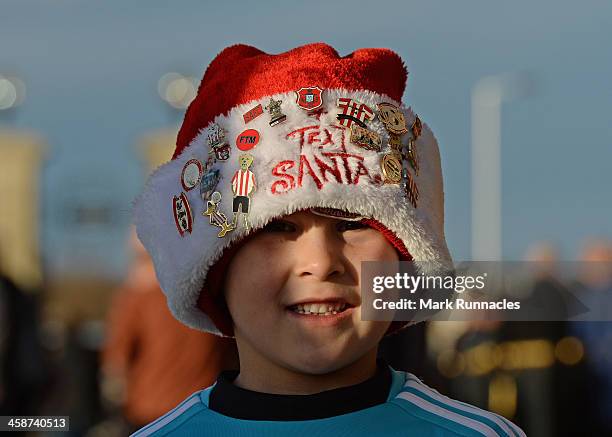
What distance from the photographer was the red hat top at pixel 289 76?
7.49 feet

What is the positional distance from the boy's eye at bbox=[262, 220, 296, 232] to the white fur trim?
35 millimetres

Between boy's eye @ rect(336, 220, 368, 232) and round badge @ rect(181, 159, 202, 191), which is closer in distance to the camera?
boy's eye @ rect(336, 220, 368, 232)

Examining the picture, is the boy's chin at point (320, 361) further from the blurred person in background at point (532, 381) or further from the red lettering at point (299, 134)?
the blurred person in background at point (532, 381)

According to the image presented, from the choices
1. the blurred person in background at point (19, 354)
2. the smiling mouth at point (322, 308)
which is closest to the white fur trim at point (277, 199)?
the smiling mouth at point (322, 308)

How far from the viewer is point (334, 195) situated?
7.14 feet

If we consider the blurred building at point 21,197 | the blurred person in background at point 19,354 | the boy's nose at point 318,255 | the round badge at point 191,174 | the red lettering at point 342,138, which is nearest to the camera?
the boy's nose at point 318,255

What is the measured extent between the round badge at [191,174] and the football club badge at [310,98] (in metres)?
0.24

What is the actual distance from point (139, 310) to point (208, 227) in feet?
9.65

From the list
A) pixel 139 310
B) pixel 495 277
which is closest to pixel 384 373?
pixel 495 277

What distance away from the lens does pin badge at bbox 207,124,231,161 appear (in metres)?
2.29

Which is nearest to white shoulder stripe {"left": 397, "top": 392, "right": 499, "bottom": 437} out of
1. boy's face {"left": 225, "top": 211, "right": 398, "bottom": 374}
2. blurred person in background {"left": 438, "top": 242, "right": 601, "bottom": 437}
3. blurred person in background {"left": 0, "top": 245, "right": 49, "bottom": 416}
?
boy's face {"left": 225, "top": 211, "right": 398, "bottom": 374}

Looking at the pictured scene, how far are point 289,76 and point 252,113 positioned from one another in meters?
0.09

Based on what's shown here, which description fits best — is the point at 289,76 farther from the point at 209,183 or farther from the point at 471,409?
the point at 471,409

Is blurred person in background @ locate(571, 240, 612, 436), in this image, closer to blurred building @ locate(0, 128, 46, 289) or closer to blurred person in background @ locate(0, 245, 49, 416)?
blurred person in background @ locate(0, 245, 49, 416)
